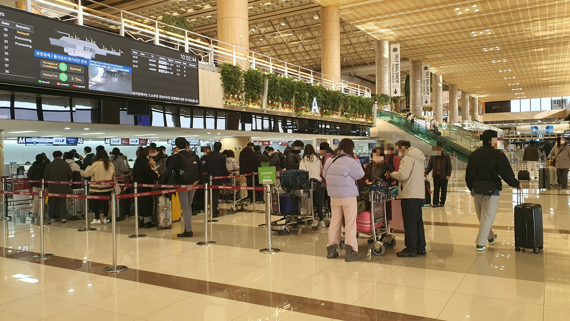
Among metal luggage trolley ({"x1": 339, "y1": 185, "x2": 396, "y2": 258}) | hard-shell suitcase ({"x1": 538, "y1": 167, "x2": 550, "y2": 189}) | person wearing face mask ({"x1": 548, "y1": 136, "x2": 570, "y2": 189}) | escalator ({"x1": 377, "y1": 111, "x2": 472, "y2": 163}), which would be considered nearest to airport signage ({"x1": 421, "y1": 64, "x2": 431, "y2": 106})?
escalator ({"x1": 377, "y1": 111, "x2": 472, "y2": 163})

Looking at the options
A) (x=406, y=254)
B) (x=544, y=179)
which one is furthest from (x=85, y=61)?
(x=544, y=179)

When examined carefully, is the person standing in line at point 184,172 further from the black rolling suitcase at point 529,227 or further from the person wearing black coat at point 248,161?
the black rolling suitcase at point 529,227

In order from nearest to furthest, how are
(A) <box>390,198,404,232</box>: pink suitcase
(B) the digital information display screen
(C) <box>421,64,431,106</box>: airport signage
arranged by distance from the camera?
1. (A) <box>390,198,404,232</box>: pink suitcase
2. (B) the digital information display screen
3. (C) <box>421,64,431,106</box>: airport signage

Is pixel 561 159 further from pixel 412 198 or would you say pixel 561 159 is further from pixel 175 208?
pixel 175 208

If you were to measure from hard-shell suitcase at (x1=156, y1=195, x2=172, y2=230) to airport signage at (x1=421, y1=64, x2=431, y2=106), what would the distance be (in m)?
34.0

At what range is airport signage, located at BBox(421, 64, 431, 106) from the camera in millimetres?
38562

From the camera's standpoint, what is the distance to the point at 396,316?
3846 millimetres

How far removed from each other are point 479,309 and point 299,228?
4630mm

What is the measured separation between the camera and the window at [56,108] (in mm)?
8555

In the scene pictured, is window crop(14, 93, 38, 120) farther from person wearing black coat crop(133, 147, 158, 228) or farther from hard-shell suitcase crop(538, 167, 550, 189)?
hard-shell suitcase crop(538, 167, 550, 189)

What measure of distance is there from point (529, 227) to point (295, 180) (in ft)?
12.3

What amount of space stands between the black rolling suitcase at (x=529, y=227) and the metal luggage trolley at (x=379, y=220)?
180 centimetres

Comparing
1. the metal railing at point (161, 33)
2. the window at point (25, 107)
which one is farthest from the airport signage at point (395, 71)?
the window at point (25, 107)

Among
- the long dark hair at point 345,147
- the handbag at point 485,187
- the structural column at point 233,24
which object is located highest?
the structural column at point 233,24
